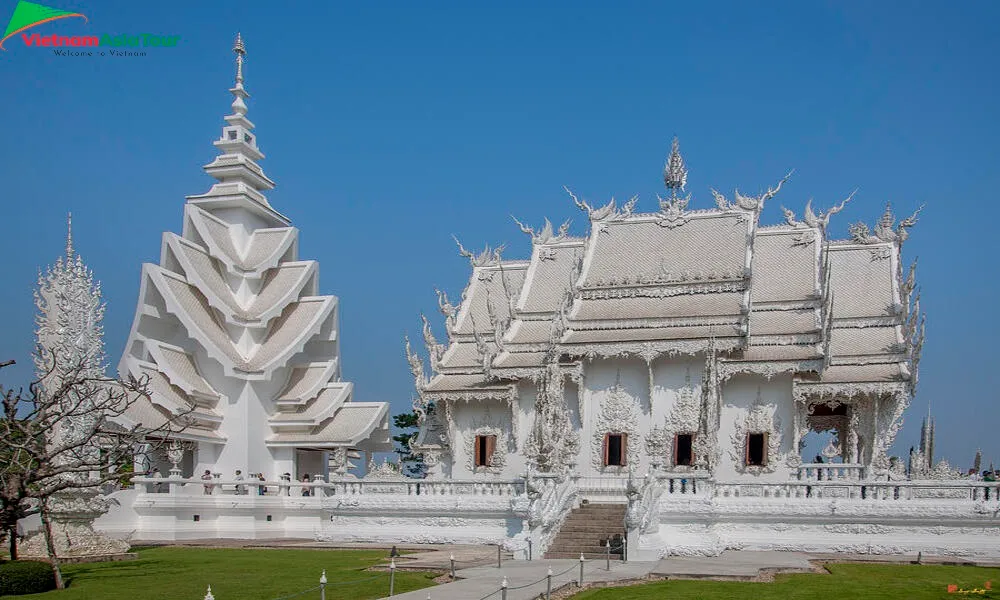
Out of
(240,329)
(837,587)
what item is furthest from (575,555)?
(240,329)

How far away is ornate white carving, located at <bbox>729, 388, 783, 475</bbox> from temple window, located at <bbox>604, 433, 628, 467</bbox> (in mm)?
2634

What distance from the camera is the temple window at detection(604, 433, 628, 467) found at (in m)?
24.6

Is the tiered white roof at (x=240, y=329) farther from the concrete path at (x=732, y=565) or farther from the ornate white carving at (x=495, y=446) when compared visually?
the concrete path at (x=732, y=565)

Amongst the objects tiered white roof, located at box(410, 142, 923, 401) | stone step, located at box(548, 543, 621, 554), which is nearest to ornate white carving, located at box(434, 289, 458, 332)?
tiered white roof, located at box(410, 142, 923, 401)

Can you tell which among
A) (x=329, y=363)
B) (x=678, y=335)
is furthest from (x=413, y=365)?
(x=678, y=335)

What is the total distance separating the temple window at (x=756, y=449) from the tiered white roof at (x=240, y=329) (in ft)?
33.4

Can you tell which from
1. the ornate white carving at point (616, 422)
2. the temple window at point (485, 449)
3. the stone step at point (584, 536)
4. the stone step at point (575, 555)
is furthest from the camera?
the temple window at point (485, 449)

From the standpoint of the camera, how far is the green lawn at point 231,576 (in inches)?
490

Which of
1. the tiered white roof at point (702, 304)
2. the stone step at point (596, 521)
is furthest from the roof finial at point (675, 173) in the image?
the stone step at point (596, 521)

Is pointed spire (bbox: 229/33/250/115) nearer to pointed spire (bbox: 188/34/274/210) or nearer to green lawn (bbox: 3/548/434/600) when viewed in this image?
pointed spire (bbox: 188/34/274/210)

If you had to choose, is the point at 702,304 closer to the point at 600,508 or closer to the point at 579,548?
the point at 600,508

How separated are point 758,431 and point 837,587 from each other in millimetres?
10216

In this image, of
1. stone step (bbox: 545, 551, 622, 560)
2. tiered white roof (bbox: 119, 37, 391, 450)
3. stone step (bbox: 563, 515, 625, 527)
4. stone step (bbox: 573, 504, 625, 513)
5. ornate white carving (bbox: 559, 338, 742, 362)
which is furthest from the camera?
tiered white roof (bbox: 119, 37, 391, 450)

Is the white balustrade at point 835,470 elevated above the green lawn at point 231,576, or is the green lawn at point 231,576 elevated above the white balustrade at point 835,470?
the white balustrade at point 835,470
